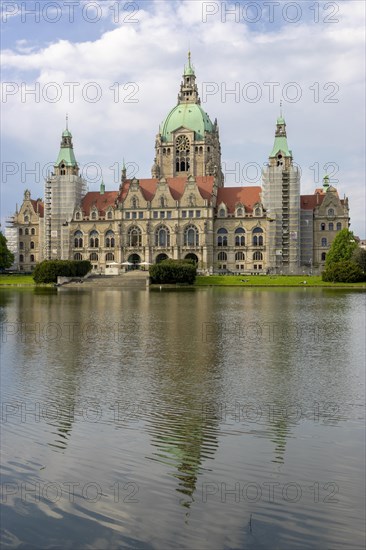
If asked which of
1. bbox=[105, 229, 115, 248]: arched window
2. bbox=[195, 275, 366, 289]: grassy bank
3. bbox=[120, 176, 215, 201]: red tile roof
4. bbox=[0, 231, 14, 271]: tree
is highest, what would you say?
bbox=[120, 176, 215, 201]: red tile roof

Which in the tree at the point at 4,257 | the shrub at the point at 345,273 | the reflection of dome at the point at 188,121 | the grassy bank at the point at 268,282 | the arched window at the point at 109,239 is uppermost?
the reflection of dome at the point at 188,121

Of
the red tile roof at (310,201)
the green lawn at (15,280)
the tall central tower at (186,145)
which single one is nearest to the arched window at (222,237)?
the red tile roof at (310,201)

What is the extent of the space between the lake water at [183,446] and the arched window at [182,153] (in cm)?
11038

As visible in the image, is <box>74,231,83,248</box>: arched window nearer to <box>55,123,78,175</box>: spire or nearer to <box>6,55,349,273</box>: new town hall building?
<box>6,55,349,273</box>: new town hall building

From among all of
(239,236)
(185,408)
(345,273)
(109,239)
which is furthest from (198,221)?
(185,408)

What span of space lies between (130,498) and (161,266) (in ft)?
248

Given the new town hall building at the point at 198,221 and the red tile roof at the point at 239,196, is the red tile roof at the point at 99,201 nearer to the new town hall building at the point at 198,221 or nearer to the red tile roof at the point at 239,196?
the new town hall building at the point at 198,221

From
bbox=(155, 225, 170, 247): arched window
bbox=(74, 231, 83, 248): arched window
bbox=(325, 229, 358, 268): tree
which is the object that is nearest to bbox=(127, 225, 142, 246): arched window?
bbox=(155, 225, 170, 247): arched window

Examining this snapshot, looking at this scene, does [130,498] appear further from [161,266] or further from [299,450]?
[161,266]

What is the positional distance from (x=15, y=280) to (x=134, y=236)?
3105 centimetres

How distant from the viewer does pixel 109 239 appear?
120 m

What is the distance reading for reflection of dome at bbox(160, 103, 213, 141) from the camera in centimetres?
13294

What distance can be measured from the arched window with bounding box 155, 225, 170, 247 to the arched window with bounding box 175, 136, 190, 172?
2266cm

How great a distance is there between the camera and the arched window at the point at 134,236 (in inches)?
4617
